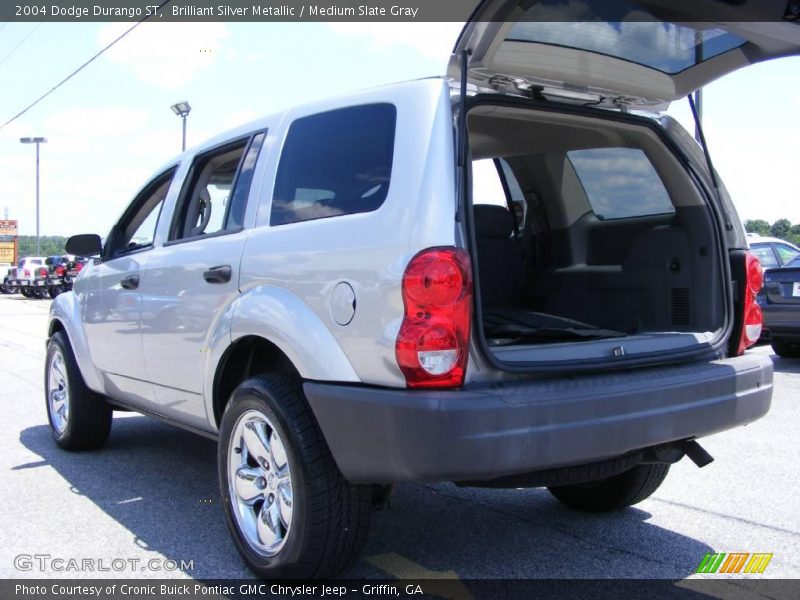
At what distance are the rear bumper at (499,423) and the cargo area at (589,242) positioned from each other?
0.27 meters

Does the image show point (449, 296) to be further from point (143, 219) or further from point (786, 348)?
point (786, 348)

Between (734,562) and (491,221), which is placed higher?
(491,221)

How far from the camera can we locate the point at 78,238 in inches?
206

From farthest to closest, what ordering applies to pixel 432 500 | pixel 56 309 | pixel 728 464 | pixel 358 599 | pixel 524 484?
1. pixel 56 309
2. pixel 728 464
3. pixel 432 500
4. pixel 358 599
5. pixel 524 484

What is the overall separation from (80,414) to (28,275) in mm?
31663

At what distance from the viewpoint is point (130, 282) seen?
444 centimetres

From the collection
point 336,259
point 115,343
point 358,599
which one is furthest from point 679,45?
point 115,343

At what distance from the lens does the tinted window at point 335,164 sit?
299 centimetres

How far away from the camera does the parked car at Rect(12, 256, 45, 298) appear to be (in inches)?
1329

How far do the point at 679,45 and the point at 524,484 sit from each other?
74.2 inches

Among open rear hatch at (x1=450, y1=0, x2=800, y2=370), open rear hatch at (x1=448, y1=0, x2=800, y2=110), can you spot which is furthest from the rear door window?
open rear hatch at (x1=448, y1=0, x2=800, y2=110)

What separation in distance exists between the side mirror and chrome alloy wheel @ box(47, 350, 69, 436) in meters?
0.76

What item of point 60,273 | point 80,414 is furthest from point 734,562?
point 60,273

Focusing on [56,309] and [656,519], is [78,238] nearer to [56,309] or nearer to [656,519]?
[56,309]
